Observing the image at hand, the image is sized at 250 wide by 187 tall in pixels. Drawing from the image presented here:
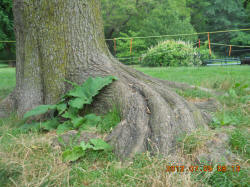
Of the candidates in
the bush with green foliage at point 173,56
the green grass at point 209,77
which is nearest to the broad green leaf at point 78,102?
the green grass at point 209,77

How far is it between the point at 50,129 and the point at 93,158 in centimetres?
92

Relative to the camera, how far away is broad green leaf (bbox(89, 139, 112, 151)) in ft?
8.14

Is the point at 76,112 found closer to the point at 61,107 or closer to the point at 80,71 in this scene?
the point at 61,107

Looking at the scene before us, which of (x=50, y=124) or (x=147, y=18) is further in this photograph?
(x=147, y=18)

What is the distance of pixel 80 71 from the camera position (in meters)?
3.38

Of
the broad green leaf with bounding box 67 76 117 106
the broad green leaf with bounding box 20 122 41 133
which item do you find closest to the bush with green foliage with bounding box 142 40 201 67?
the broad green leaf with bounding box 67 76 117 106

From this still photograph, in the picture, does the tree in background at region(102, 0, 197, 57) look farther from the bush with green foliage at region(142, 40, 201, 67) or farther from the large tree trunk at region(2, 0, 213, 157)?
the large tree trunk at region(2, 0, 213, 157)

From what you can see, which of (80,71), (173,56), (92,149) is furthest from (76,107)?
(173,56)

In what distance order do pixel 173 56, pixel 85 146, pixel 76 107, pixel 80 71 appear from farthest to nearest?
pixel 173 56 → pixel 80 71 → pixel 76 107 → pixel 85 146

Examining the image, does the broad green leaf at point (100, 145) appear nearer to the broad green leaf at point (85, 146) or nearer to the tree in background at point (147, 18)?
the broad green leaf at point (85, 146)

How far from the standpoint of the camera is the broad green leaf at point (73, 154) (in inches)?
95.5

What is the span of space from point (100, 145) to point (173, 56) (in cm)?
1209
